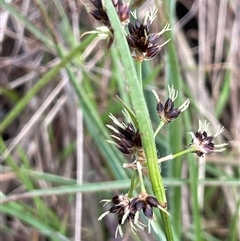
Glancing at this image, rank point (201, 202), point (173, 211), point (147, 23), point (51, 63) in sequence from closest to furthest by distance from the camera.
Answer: point (147, 23)
point (173, 211)
point (201, 202)
point (51, 63)

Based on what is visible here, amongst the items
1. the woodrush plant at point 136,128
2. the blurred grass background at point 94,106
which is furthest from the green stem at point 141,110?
the blurred grass background at point 94,106

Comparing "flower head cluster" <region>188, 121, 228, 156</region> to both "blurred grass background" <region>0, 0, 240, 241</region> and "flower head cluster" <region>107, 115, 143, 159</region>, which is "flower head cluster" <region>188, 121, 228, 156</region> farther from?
"blurred grass background" <region>0, 0, 240, 241</region>

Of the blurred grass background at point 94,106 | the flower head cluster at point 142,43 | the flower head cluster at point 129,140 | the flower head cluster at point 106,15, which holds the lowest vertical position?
the flower head cluster at point 129,140

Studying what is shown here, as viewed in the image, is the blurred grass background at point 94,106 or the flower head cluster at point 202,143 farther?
the blurred grass background at point 94,106

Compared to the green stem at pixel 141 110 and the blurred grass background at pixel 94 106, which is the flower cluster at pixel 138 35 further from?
the blurred grass background at pixel 94 106

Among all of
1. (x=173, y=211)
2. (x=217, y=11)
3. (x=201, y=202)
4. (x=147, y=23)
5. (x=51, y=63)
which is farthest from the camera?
(x=217, y=11)

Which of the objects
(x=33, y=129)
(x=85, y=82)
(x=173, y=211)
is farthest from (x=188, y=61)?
(x=173, y=211)

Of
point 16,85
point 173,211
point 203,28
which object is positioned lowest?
point 173,211

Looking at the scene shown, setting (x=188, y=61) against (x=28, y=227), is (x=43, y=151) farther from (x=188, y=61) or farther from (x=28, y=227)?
(x=188, y=61)
